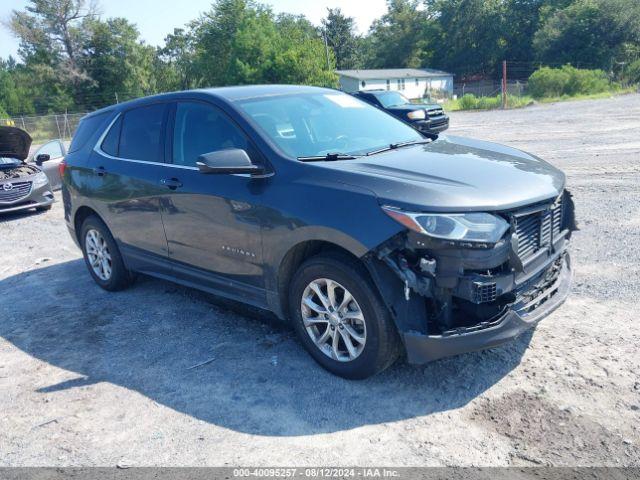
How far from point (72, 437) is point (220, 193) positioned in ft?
6.23

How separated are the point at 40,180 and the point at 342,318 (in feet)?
30.4

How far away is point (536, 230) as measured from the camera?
3654 mm

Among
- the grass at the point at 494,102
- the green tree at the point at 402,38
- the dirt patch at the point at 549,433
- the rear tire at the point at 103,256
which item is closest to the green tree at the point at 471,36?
the green tree at the point at 402,38

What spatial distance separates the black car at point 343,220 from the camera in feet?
10.8

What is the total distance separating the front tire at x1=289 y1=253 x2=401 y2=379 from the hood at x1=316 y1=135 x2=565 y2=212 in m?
0.54

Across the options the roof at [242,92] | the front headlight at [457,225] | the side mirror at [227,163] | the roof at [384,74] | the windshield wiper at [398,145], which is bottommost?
the roof at [384,74]

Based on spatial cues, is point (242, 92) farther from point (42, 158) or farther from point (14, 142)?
point (42, 158)

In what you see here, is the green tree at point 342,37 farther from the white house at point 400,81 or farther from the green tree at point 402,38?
the white house at point 400,81

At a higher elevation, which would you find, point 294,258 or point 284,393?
point 294,258

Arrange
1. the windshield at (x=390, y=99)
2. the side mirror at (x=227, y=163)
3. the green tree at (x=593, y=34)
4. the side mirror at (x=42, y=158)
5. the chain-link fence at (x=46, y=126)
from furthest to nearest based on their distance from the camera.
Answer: the green tree at (x=593, y=34), the chain-link fence at (x=46, y=126), the windshield at (x=390, y=99), the side mirror at (x=42, y=158), the side mirror at (x=227, y=163)

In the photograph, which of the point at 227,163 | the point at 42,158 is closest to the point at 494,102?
the point at 42,158

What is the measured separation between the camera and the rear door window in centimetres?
507

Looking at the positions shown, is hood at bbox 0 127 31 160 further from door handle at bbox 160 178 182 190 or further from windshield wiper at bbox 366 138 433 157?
windshield wiper at bbox 366 138 433 157

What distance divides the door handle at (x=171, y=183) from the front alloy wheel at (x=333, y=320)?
157cm
